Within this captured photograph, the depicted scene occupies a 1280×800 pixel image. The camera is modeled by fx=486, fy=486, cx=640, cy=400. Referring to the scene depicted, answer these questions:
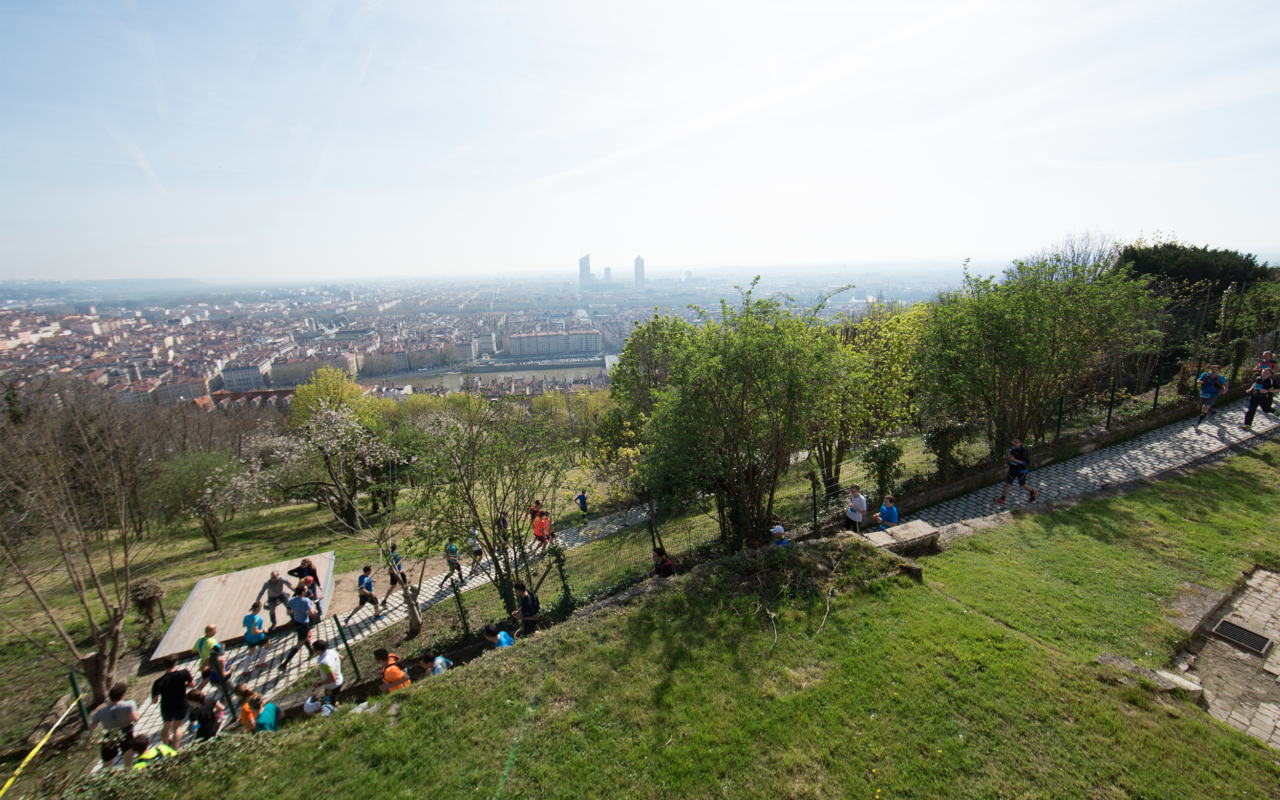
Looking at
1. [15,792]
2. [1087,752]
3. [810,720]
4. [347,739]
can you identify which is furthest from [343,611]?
[1087,752]

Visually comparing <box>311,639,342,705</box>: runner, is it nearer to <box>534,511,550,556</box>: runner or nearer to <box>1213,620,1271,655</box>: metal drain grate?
Result: <box>534,511,550,556</box>: runner

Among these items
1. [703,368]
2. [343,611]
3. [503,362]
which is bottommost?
[503,362]

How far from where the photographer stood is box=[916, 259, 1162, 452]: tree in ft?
40.9

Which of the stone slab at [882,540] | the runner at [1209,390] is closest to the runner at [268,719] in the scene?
the stone slab at [882,540]

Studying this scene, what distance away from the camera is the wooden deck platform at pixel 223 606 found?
10.5m

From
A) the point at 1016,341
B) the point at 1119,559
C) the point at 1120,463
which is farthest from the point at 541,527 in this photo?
the point at 1120,463

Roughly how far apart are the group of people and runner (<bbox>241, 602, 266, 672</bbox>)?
24981mm

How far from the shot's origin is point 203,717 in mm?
7344

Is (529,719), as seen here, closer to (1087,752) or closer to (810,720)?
(810,720)

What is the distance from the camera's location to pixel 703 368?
9.30 m

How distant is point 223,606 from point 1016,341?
2051 centimetres

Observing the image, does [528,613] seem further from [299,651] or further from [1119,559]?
[1119,559]

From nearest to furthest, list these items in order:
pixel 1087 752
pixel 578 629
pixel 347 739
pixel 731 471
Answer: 1. pixel 1087 752
2. pixel 347 739
3. pixel 578 629
4. pixel 731 471

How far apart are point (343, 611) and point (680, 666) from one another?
1023cm
